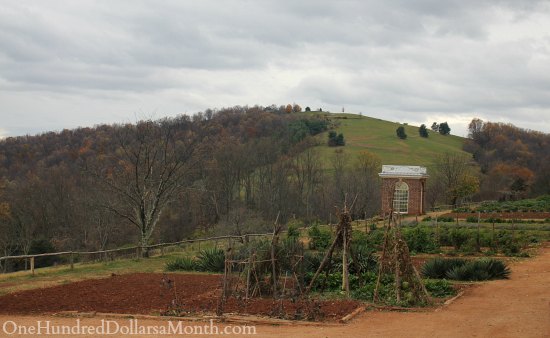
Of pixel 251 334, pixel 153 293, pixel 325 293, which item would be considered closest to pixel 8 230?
pixel 153 293

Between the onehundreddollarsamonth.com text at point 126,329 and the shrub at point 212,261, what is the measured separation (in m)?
9.03

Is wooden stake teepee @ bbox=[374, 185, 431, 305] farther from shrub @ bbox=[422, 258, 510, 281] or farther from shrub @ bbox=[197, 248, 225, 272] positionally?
shrub @ bbox=[197, 248, 225, 272]

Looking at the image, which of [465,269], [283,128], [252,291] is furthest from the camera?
[283,128]

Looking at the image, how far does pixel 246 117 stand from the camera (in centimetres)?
8550

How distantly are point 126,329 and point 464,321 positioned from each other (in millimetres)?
6461

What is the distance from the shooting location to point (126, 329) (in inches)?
428

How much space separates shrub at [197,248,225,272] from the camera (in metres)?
20.7

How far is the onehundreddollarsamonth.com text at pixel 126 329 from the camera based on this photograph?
34.6ft

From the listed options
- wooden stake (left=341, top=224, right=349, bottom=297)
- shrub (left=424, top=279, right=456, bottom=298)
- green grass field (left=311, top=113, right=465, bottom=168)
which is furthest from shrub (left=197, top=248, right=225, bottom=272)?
green grass field (left=311, top=113, right=465, bottom=168)

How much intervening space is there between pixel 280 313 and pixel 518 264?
12.0 meters

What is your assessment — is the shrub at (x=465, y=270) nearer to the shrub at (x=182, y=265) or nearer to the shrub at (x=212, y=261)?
the shrub at (x=212, y=261)

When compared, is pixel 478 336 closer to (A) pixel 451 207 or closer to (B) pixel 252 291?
(B) pixel 252 291

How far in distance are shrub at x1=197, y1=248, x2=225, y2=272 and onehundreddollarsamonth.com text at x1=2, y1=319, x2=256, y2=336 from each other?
9035mm

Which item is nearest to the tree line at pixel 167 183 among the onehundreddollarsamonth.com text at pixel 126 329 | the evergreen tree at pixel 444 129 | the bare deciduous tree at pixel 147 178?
the bare deciduous tree at pixel 147 178
